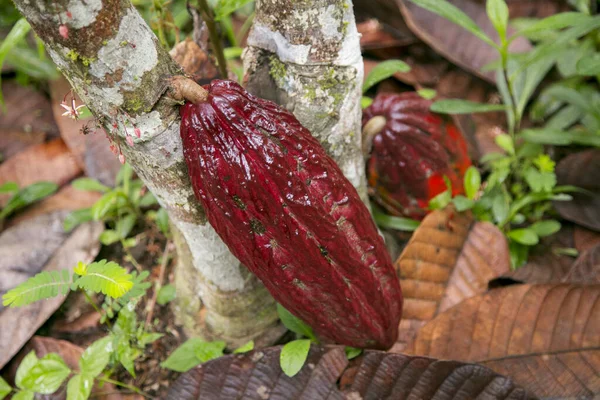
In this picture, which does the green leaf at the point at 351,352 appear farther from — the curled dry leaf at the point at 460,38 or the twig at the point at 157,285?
the curled dry leaf at the point at 460,38

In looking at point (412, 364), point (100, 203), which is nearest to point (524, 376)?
point (412, 364)

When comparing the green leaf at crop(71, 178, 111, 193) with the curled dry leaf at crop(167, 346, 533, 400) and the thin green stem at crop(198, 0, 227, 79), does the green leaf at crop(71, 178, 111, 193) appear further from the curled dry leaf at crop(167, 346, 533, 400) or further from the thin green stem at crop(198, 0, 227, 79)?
the curled dry leaf at crop(167, 346, 533, 400)

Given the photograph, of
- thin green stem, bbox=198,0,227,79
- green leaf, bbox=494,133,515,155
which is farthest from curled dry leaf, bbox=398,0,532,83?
thin green stem, bbox=198,0,227,79

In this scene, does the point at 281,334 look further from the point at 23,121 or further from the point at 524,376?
the point at 23,121

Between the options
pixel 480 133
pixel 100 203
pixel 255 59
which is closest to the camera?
pixel 255 59

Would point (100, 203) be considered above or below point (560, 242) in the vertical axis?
above

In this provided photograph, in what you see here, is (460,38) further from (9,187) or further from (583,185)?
(9,187)
